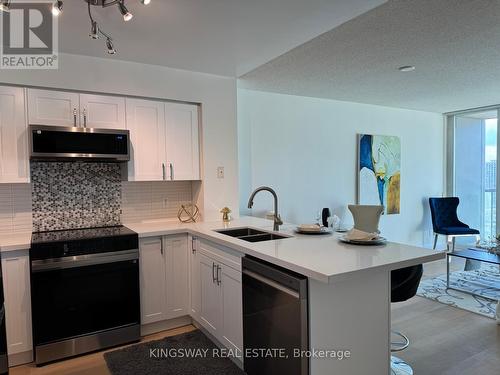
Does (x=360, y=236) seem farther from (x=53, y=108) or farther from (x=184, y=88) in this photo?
(x=53, y=108)

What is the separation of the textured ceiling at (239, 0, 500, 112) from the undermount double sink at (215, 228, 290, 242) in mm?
1609

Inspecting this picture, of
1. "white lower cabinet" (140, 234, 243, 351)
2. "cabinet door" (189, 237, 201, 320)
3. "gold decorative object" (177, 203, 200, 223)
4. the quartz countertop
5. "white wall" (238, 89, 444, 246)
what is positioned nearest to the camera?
the quartz countertop

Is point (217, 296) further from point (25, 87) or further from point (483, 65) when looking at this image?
point (483, 65)

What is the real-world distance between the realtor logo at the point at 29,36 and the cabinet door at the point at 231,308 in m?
2.11

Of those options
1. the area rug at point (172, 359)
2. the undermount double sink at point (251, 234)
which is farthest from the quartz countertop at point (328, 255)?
the area rug at point (172, 359)

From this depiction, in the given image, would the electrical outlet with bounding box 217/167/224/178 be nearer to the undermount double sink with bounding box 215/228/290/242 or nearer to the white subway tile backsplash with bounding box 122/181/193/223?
the white subway tile backsplash with bounding box 122/181/193/223

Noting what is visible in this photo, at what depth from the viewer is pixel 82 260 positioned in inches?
105

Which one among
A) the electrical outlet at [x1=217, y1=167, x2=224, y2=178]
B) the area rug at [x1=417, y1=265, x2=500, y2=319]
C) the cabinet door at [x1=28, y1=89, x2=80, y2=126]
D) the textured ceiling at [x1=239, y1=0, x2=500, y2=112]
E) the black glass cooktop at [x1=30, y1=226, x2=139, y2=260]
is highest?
the textured ceiling at [x1=239, y1=0, x2=500, y2=112]

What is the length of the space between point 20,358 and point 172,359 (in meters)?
1.15

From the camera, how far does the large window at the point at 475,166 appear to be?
5656 mm

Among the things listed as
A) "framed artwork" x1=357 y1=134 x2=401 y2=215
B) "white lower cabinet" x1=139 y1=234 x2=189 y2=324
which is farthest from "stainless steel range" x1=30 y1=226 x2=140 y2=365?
"framed artwork" x1=357 y1=134 x2=401 y2=215

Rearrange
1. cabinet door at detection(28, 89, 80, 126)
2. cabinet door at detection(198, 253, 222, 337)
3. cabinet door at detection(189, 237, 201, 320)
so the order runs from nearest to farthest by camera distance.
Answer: cabinet door at detection(198, 253, 222, 337), cabinet door at detection(28, 89, 80, 126), cabinet door at detection(189, 237, 201, 320)

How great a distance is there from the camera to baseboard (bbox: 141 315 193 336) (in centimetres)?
306

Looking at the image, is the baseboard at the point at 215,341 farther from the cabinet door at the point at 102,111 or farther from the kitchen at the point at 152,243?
the cabinet door at the point at 102,111
